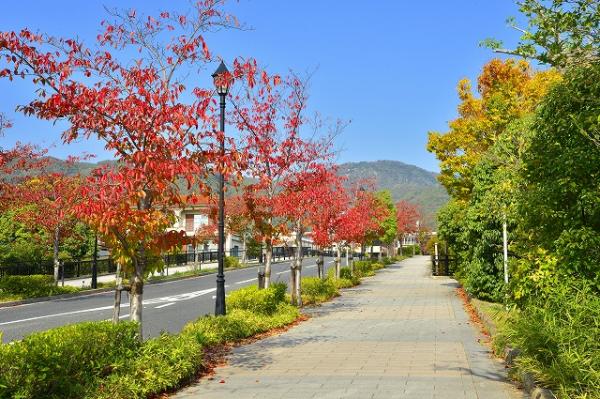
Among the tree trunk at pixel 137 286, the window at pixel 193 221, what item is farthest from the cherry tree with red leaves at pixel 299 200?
the window at pixel 193 221

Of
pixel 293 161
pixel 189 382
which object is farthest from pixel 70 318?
pixel 189 382

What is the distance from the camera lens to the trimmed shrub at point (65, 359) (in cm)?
519

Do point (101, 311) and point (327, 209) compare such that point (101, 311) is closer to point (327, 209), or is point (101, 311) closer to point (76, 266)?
point (327, 209)

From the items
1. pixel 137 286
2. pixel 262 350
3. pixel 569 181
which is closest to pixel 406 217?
pixel 262 350

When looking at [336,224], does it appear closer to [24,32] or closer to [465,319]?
[465,319]

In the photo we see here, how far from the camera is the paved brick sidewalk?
6793 millimetres

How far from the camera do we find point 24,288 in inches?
849

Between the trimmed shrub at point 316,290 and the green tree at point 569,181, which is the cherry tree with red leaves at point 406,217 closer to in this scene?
the trimmed shrub at point 316,290

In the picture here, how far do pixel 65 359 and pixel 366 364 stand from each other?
4491mm

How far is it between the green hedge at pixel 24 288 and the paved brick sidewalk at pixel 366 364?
1237cm

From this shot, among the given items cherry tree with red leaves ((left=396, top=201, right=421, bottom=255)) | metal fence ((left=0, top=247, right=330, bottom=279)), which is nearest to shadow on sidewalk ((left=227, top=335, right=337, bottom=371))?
metal fence ((left=0, top=247, right=330, bottom=279))

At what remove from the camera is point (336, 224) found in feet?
83.7

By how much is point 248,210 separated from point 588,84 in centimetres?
863

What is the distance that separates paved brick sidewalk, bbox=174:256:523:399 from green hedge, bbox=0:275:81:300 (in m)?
12.4
